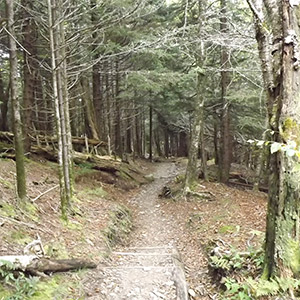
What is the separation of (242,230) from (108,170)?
7.83 metres

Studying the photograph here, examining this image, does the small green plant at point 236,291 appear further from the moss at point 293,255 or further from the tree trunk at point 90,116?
the tree trunk at point 90,116

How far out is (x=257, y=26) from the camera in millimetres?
4211

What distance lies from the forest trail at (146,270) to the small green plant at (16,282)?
2.96 feet

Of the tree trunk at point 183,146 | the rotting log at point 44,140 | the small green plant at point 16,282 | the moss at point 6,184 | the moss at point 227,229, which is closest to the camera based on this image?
the small green plant at point 16,282

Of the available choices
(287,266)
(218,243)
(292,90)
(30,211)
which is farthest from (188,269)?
(292,90)

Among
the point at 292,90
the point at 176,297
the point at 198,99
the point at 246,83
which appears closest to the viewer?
the point at 292,90

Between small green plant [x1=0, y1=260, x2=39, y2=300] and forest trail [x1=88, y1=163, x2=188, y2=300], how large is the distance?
2.96ft

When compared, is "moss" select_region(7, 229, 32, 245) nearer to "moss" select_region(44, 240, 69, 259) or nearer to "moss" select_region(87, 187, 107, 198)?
"moss" select_region(44, 240, 69, 259)

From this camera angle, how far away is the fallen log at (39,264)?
11.9 feet

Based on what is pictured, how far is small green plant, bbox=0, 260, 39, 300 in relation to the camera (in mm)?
3366

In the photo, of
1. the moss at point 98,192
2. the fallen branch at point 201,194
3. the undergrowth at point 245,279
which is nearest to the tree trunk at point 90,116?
the moss at point 98,192

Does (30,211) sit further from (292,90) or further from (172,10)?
(172,10)

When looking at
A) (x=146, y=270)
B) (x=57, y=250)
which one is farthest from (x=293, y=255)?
(x=57, y=250)

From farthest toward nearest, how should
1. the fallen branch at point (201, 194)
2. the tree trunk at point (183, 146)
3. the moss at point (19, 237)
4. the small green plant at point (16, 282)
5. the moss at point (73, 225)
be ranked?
the tree trunk at point (183, 146) → the fallen branch at point (201, 194) → the moss at point (73, 225) → the moss at point (19, 237) → the small green plant at point (16, 282)
